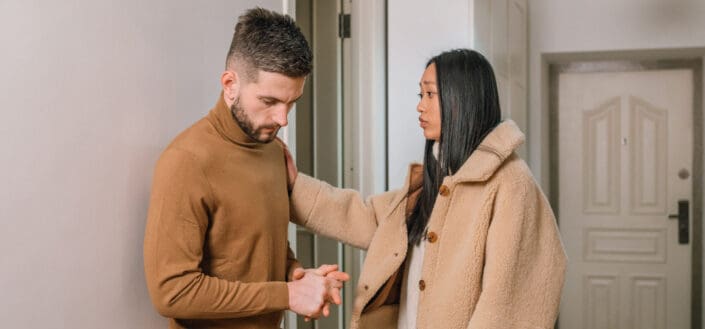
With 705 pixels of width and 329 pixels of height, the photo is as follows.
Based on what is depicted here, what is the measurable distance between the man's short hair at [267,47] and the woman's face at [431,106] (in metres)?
0.46

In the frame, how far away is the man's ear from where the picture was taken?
4.30ft

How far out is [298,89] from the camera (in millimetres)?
1350

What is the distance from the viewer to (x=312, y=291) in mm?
1384

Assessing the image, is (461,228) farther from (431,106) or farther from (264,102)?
(264,102)

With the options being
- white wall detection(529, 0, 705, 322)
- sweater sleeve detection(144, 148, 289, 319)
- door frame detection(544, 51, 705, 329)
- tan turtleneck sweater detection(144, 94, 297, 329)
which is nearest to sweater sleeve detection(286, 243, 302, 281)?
tan turtleneck sweater detection(144, 94, 297, 329)

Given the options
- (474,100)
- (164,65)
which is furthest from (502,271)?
(164,65)

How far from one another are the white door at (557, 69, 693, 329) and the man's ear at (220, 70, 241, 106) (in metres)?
3.42

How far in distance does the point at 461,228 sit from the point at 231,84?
2.17 ft

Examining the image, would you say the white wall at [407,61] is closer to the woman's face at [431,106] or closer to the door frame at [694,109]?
the woman's face at [431,106]

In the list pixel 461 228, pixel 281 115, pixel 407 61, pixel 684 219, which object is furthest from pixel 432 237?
pixel 684 219

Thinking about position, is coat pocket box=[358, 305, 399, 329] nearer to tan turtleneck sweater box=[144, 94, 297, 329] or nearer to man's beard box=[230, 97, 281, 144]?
tan turtleneck sweater box=[144, 94, 297, 329]

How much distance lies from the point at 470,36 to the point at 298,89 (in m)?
1.42

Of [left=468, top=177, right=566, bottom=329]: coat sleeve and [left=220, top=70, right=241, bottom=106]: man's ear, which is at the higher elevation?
[left=220, top=70, right=241, bottom=106]: man's ear

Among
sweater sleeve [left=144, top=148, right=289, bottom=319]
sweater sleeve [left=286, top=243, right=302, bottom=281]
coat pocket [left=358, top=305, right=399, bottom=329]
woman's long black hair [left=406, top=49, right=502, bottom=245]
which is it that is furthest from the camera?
coat pocket [left=358, top=305, right=399, bottom=329]
